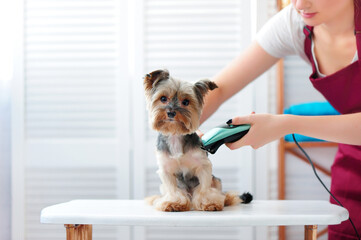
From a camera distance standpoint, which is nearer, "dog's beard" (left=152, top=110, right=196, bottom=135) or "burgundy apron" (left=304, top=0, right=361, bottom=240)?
"dog's beard" (left=152, top=110, right=196, bottom=135)

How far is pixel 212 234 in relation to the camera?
98.7 inches

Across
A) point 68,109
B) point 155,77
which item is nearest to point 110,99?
point 68,109

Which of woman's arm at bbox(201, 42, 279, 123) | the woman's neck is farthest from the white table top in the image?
the woman's neck

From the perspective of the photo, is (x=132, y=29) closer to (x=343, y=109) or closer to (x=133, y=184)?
(x=133, y=184)

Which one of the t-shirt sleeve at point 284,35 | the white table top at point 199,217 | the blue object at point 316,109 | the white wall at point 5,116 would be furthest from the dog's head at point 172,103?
the white wall at point 5,116

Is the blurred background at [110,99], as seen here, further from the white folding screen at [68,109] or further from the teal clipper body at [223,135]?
the teal clipper body at [223,135]

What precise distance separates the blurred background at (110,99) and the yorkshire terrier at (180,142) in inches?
48.6

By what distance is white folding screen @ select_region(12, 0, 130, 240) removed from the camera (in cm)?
252

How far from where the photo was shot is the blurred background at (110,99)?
2496 millimetres

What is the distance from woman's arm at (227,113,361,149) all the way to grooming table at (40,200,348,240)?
0.66 feet

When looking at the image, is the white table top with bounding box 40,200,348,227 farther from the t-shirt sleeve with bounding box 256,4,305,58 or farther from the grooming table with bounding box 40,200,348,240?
the t-shirt sleeve with bounding box 256,4,305,58

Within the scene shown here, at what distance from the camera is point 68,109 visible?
2.55 meters

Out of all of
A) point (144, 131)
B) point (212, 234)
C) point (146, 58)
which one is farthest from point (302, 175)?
point (146, 58)

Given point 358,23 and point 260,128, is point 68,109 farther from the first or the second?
point 358,23
